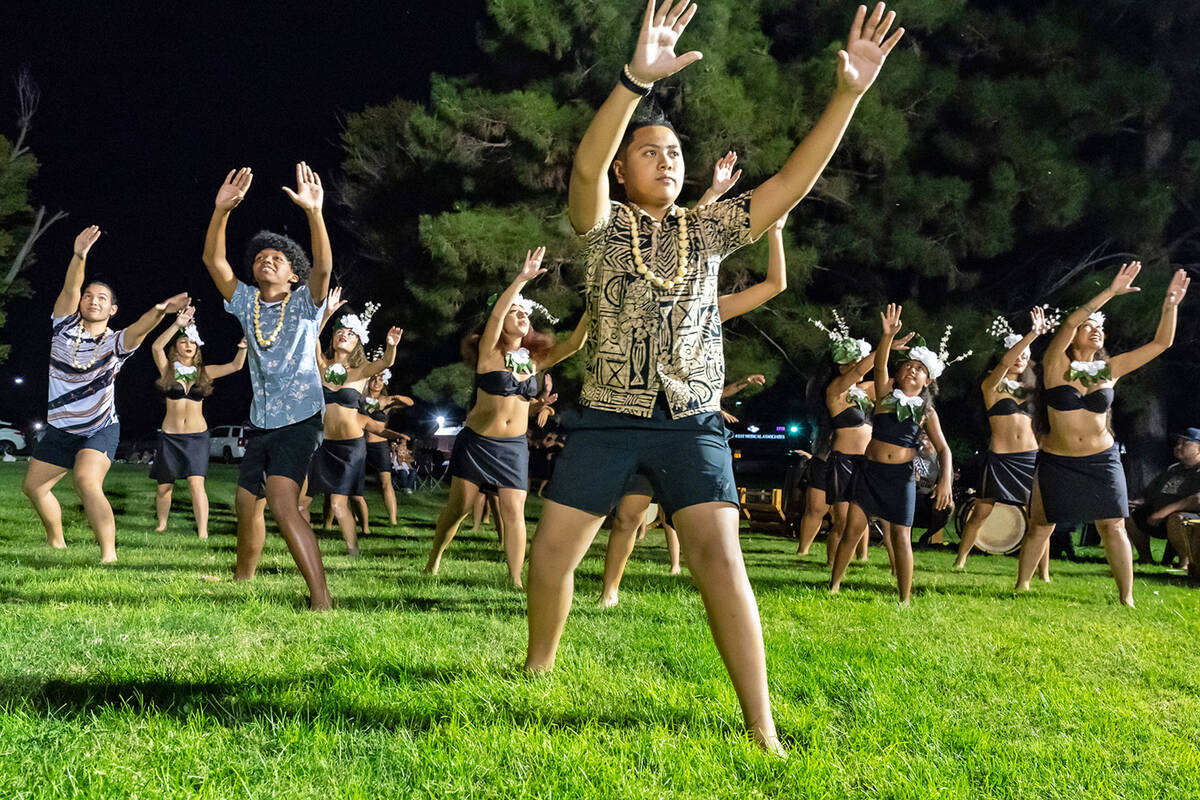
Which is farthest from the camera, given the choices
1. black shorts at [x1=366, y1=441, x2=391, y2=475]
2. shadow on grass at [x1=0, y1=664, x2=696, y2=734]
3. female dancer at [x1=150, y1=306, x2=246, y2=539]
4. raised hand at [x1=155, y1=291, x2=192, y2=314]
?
black shorts at [x1=366, y1=441, x2=391, y2=475]

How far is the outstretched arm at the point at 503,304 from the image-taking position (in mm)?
4973

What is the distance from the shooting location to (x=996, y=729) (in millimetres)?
3383

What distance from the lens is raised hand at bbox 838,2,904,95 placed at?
9.84 ft

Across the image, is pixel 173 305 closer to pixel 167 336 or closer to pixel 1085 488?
pixel 167 336

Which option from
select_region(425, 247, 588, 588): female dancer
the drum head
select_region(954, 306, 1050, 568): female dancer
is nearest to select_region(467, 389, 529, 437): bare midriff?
select_region(425, 247, 588, 588): female dancer

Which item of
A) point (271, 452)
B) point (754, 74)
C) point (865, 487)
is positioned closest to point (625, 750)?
point (271, 452)

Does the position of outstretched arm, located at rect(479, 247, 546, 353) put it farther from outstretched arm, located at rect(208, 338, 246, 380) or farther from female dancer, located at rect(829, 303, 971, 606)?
outstretched arm, located at rect(208, 338, 246, 380)

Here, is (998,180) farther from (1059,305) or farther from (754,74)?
(754,74)

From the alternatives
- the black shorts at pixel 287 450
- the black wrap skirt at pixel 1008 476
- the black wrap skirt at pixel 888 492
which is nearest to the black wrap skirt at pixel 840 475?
the black wrap skirt at pixel 1008 476

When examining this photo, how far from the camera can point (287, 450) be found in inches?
215

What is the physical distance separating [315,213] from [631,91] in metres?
2.51

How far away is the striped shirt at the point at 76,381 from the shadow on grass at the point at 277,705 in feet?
13.3

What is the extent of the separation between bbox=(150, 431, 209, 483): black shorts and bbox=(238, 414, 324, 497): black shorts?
484cm

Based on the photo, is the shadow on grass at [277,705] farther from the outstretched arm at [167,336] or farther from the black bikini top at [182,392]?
the black bikini top at [182,392]
